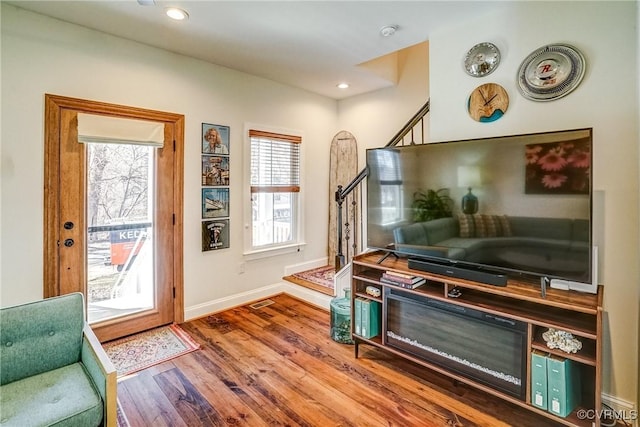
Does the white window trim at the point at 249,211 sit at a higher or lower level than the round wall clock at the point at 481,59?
lower

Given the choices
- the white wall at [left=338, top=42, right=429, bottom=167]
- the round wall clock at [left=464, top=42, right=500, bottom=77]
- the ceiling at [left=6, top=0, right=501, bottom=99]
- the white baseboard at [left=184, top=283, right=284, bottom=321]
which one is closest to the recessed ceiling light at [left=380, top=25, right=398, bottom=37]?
the ceiling at [left=6, top=0, right=501, bottom=99]

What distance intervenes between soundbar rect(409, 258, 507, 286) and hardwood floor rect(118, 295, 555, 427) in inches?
32.5

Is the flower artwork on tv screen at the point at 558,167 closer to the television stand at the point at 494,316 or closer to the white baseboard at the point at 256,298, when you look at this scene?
the television stand at the point at 494,316

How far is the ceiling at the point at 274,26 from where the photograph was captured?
2410 mm

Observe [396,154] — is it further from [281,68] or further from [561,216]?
[281,68]

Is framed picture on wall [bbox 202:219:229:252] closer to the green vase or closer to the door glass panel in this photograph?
the door glass panel

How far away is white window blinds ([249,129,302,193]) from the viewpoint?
405 centimetres

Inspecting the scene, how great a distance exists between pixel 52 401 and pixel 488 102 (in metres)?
3.20

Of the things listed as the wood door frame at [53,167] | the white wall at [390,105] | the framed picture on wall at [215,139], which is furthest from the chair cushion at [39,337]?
the white wall at [390,105]

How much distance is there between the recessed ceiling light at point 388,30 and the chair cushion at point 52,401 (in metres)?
3.13

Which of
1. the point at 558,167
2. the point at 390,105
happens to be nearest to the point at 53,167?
the point at 558,167

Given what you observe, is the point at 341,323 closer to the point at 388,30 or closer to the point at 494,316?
the point at 494,316

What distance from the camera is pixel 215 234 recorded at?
3676 mm

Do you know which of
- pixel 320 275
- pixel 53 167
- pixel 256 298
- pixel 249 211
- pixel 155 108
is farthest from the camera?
pixel 320 275
